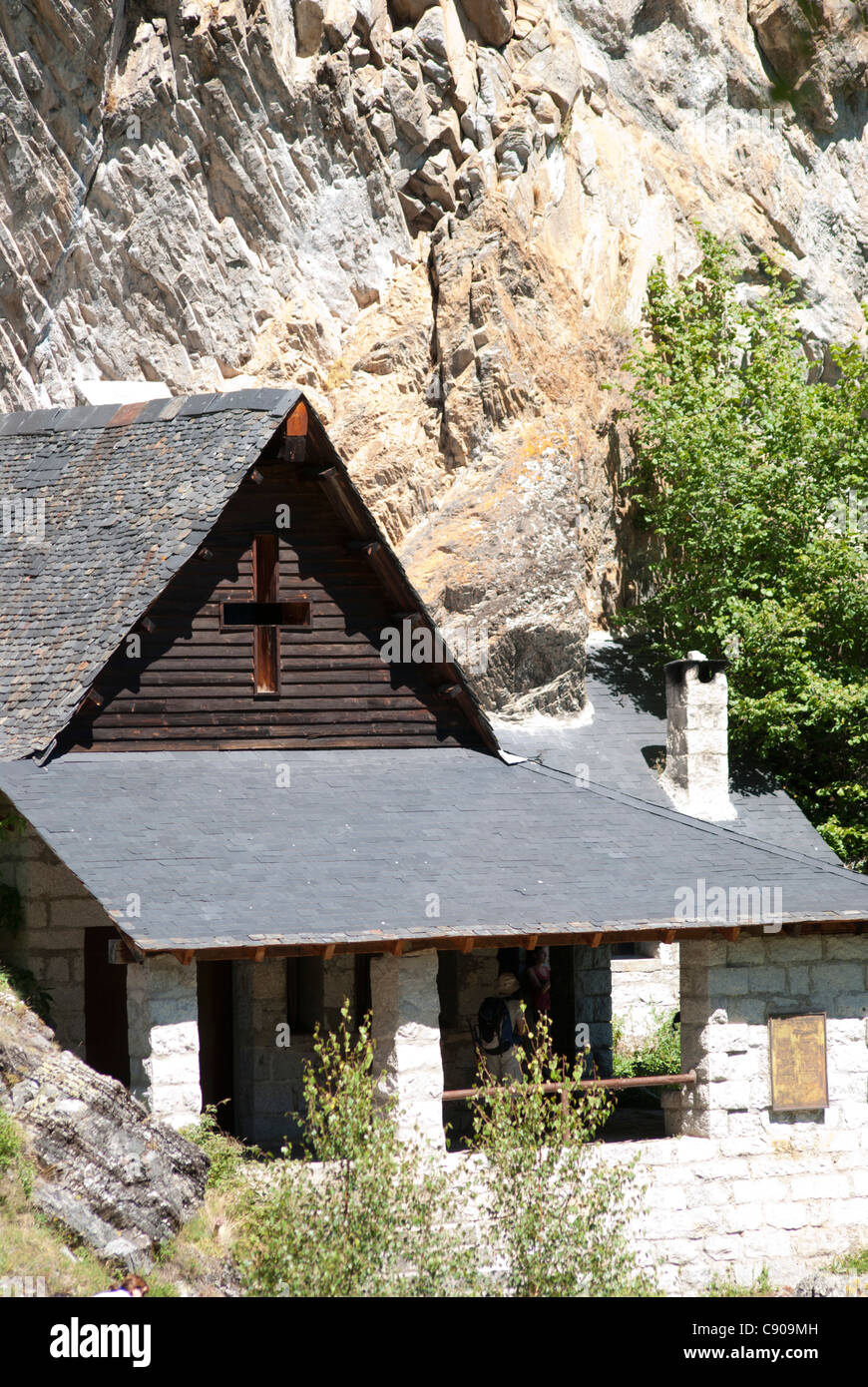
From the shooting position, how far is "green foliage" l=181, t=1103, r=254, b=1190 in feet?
37.2

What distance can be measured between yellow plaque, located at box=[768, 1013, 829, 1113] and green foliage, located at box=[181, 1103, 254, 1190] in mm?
4553

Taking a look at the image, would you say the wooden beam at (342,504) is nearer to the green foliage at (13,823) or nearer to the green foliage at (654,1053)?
the green foliage at (13,823)

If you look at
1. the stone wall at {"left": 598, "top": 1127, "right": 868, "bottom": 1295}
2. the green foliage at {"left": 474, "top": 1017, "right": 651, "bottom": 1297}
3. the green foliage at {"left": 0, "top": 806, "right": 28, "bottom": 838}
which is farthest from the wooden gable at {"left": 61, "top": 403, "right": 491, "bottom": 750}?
the green foliage at {"left": 474, "top": 1017, "right": 651, "bottom": 1297}

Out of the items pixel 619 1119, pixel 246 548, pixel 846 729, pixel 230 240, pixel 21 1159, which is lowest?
pixel 619 1119

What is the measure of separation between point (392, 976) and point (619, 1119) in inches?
194

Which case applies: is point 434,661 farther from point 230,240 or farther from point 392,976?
point 230,240

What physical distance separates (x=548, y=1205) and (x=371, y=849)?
11.3ft

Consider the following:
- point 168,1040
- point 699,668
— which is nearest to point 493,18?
point 699,668

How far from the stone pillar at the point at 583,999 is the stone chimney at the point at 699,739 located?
2.00 meters

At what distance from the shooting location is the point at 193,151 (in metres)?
23.5

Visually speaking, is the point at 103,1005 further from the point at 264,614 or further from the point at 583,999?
the point at 583,999

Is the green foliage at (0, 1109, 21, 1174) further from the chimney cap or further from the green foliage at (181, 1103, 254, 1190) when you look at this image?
the chimney cap

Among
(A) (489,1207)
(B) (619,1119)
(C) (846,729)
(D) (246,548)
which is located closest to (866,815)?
(C) (846,729)

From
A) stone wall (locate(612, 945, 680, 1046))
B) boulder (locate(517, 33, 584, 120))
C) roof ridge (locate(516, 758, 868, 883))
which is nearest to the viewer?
roof ridge (locate(516, 758, 868, 883))
